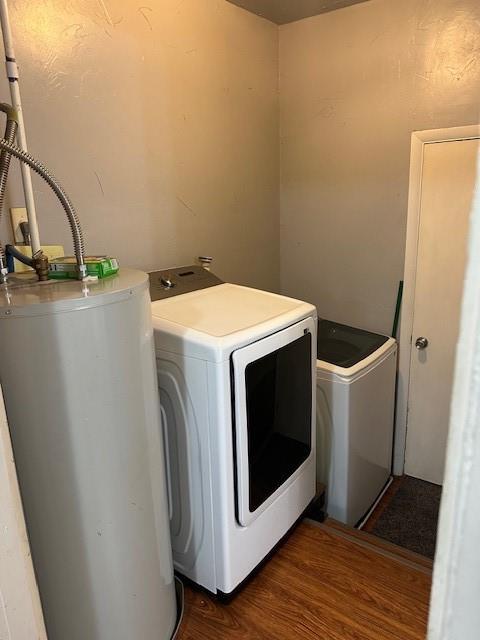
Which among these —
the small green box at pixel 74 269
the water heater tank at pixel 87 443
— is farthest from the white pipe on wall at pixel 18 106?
the water heater tank at pixel 87 443

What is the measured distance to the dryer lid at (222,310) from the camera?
1.46 meters

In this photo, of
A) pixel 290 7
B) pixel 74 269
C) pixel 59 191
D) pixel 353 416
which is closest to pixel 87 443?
pixel 74 269

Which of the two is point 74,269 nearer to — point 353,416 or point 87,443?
point 87,443

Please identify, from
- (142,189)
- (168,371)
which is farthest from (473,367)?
(142,189)

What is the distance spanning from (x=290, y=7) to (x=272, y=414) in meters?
2.13

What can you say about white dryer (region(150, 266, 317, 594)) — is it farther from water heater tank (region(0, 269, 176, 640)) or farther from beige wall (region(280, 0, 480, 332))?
beige wall (region(280, 0, 480, 332))

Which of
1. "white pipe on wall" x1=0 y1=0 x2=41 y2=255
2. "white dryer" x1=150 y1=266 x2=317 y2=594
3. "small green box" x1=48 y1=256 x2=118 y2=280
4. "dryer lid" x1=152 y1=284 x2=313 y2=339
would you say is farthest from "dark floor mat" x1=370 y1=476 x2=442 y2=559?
"white pipe on wall" x1=0 y1=0 x2=41 y2=255

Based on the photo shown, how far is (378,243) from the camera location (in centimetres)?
258

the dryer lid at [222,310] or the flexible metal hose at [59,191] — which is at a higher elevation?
the flexible metal hose at [59,191]

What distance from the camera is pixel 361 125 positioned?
97.7 inches

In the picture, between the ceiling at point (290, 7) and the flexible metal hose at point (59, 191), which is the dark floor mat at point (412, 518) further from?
the ceiling at point (290, 7)

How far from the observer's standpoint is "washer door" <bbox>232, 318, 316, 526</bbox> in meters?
1.44

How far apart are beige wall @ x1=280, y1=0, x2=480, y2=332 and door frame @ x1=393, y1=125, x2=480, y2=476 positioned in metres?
0.04

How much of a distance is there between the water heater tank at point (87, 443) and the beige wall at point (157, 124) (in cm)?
79
